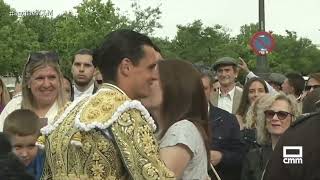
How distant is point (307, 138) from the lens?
341 cm

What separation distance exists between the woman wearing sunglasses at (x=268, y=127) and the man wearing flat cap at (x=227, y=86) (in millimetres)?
2317

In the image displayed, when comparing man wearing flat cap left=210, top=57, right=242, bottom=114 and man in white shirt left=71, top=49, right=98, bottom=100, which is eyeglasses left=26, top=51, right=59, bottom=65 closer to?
man in white shirt left=71, top=49, right=98, bottom=100

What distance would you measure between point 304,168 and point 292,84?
6.08 meters

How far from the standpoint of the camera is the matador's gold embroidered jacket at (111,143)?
296 cm

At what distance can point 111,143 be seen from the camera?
9.82ft

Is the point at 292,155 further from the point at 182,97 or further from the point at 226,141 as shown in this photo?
the point at 226,141

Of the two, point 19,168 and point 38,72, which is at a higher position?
point 38,72

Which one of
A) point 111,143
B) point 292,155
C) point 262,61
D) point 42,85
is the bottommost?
point 292,155

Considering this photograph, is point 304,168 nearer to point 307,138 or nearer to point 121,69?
point 307,138

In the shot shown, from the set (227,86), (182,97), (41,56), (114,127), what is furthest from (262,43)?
(114,127)

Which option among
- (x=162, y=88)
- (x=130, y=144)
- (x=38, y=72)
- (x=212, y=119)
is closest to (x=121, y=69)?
(x=130, y=144)

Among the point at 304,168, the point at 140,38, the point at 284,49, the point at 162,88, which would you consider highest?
the point at 284,49

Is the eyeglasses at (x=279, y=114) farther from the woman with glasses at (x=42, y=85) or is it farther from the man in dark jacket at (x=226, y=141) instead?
the woman with glasses at (x=42, y=85)

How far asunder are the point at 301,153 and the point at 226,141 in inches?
105
